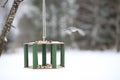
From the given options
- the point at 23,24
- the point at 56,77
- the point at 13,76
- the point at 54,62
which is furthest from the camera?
the point at 23,24

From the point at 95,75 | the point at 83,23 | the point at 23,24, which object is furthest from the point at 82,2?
the point at 95,75

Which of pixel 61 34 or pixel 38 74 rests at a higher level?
pixel 61 34

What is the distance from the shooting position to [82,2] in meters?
16.9

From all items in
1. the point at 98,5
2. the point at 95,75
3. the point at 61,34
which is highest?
the point at 98,5

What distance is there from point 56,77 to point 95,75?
0.66 m

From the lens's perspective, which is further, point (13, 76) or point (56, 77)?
point (13, 76)

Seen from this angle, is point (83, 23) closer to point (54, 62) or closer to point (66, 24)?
point (66, 24)

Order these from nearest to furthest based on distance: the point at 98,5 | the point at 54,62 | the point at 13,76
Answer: the point at 54,62 < the point at 13,76 < the point at 98,5

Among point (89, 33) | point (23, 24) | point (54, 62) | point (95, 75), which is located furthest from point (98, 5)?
point (54, 62)

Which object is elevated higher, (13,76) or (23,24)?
(23,24)

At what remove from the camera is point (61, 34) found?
1706 centimetres

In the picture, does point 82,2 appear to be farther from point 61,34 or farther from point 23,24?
point 23,24

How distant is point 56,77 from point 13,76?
2.19ft

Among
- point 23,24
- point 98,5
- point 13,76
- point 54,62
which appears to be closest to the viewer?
point 54,62
